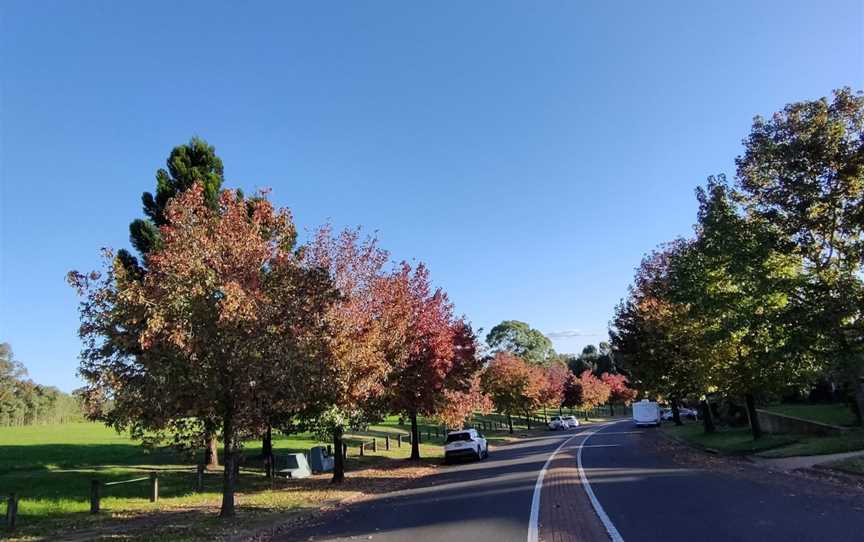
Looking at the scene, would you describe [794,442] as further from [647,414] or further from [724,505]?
[647,414]

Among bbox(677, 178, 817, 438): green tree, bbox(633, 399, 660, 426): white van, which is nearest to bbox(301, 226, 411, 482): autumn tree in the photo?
bbox(677, 178, 817, 438): green tree

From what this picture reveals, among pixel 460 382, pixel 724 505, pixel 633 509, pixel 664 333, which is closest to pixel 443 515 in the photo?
pixel 633 509

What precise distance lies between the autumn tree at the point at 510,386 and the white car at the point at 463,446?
81.5ft

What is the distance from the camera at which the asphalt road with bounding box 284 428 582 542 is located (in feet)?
32.1

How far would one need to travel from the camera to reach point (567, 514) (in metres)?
10.9

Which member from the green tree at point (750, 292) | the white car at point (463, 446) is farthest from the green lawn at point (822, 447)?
the white car at point (463, 446)

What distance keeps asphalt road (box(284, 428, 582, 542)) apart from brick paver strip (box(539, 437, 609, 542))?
1.22 ft

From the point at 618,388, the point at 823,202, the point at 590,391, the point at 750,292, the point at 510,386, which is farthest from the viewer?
the point at 618,388

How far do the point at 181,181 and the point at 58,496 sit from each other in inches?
456

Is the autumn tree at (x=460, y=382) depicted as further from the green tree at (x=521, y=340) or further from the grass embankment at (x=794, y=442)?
the green tree at (x=521, y=340)

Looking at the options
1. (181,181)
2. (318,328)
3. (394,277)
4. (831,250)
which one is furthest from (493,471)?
(181,181)

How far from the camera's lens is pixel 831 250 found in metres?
18.8

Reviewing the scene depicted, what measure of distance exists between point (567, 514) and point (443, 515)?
8.20 ft

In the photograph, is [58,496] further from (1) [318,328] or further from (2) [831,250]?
(2) [831,250]
